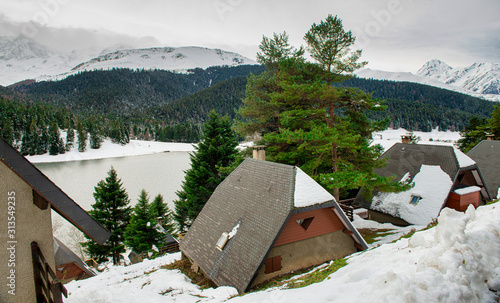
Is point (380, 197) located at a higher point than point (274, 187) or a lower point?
lower

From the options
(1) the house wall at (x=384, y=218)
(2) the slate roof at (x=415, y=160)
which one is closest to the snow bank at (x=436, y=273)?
(1) the house wall at (x=384, y=218)

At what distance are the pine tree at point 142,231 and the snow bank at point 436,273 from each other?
1921cm

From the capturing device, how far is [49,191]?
396cm

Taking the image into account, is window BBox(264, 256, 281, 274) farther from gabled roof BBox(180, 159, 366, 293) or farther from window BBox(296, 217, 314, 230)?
window BBox(296, 217, 314, 230)

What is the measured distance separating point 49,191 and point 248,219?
22.8 ft

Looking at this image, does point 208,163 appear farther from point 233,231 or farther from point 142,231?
point 233,231

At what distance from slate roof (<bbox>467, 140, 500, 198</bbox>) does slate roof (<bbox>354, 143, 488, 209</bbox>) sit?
681 cm

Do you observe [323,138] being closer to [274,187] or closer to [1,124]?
[274,187]

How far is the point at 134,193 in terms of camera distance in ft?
125

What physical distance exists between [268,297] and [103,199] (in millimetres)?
23697

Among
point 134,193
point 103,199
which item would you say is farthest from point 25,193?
point 134,193

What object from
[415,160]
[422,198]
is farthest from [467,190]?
[415,160]

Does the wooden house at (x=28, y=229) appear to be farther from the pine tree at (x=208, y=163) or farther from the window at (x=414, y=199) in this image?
the pine tree at (x=208, y=163)

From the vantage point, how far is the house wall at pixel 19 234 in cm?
398
